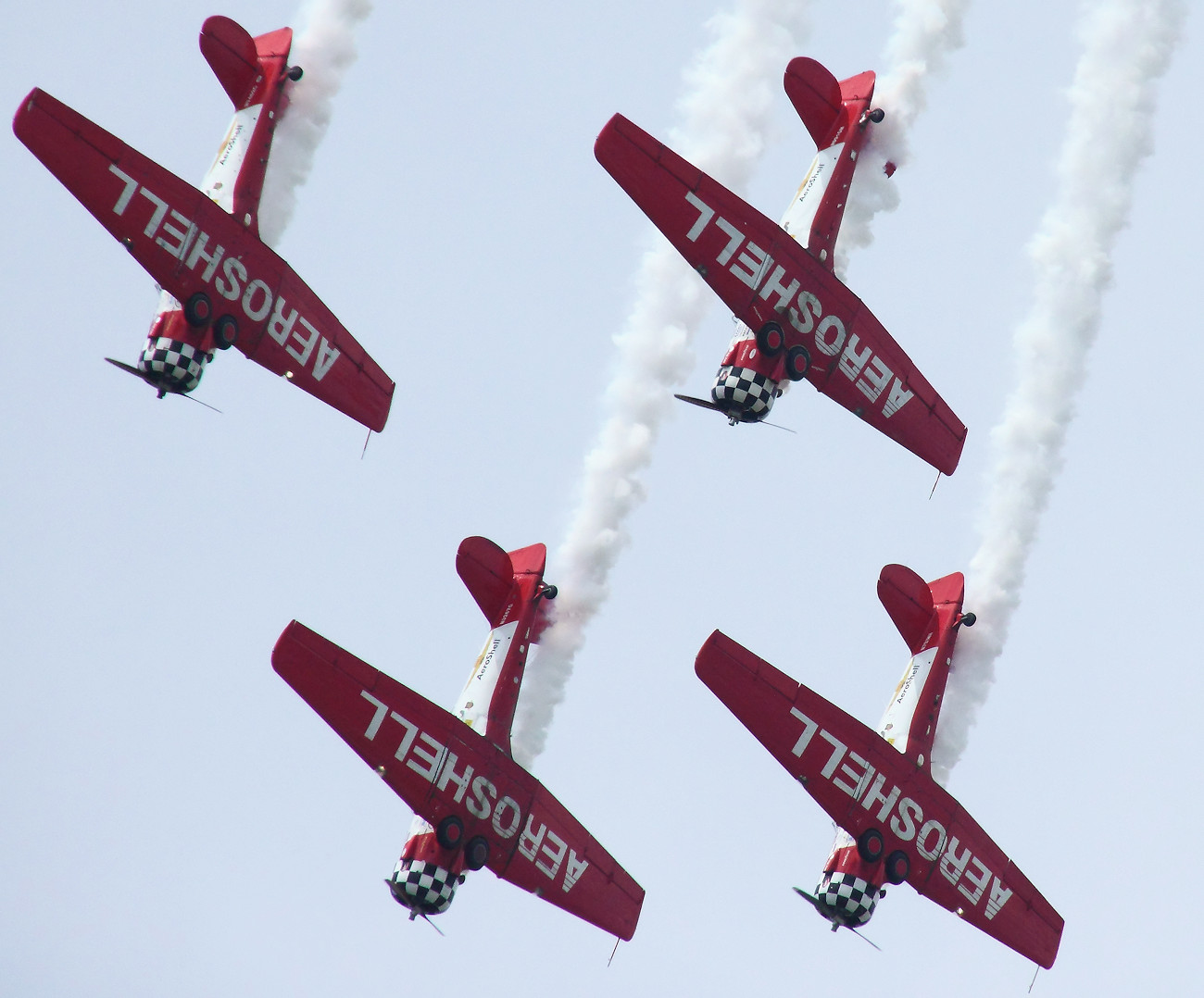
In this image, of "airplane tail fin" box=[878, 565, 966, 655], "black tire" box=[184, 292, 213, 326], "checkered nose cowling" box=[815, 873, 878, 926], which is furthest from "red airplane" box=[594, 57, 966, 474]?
"checkered nose cowling" box=[815, 873, 878, 926]

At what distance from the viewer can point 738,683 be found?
150 feet

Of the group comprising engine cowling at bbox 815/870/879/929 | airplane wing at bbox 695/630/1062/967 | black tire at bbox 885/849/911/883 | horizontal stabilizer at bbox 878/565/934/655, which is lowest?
engine cowling at bbox 815/870/879/929

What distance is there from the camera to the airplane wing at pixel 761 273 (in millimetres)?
44125

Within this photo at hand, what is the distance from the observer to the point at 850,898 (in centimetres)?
4681

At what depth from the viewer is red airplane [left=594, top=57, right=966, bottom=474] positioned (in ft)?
145

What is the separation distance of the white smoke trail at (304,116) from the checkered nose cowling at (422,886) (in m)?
10.7

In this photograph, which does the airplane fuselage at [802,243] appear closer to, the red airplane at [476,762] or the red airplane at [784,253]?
the red airplane at [784,253]

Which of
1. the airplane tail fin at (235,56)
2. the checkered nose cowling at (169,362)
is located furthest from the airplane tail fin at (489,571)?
the airplane tail fin at (235,56)

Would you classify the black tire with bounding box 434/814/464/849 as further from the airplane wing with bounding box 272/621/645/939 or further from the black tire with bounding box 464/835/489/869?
the black tire with bounding box 464/835/489/869

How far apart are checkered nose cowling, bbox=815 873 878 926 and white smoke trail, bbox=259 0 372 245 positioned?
571 inches

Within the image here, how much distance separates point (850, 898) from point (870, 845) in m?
0.97

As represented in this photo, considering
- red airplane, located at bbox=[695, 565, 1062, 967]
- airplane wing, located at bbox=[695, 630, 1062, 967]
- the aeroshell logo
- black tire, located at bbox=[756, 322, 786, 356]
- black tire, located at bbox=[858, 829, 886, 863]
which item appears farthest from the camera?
black tire, located at bbox=[858, 829, 886, 863]

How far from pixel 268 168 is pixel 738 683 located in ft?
38.0

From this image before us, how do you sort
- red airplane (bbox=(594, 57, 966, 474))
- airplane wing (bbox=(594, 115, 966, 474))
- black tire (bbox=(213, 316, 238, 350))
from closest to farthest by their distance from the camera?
airplane wing (bbox=(594, 115, 966, 474))
red airplane (bbox=(594, 57, 966, 474))
black tire (bbox=(213, 316, 238, 350))
